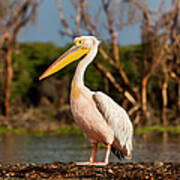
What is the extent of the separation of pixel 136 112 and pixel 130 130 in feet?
41.6

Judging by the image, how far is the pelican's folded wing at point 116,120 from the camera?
586 centimetres

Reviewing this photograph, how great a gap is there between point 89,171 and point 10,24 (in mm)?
16282

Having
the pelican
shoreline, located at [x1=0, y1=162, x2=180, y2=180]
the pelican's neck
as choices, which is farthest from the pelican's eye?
shoreline, located at [x1=0, y1=162, x2=180, y2=180]

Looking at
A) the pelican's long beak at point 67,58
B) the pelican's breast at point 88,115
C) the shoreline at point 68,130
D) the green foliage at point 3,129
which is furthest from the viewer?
the green foliage at point 3,129

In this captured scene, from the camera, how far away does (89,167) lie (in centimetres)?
570

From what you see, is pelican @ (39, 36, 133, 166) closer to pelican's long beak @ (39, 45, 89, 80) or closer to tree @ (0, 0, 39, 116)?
pelican's long beak @ (39, 45, 89, 80)

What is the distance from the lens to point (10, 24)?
2066 centimetres

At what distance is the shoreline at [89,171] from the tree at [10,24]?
48.6 feet

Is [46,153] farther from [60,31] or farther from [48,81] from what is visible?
[48,81]

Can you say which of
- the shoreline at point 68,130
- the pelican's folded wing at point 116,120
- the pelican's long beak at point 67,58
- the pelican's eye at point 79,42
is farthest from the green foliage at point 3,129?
the pelican's folded wing at point 116,120

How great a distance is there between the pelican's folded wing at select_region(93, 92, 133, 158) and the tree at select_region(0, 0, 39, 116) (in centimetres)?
1483

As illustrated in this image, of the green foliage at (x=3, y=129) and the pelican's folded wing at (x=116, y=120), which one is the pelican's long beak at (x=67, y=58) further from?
the green foliage at (x=3, y=129)

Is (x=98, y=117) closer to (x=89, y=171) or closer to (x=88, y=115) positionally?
(x=88, y=115)

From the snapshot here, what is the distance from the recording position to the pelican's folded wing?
5.86 m
